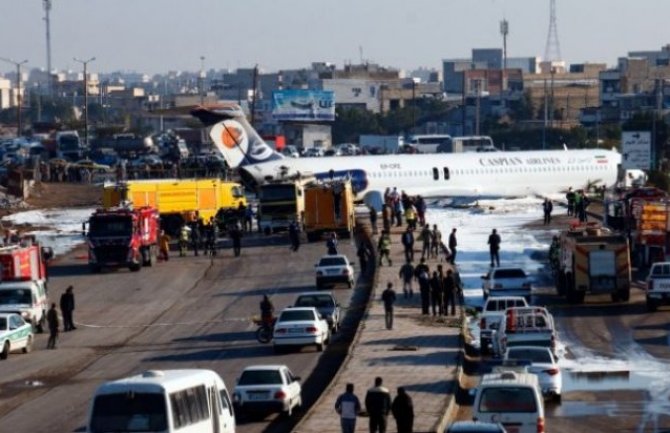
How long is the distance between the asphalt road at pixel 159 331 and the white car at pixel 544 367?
4.14 meters

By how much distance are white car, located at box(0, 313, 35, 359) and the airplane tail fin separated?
44.6 m

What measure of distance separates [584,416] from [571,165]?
56.3 metres

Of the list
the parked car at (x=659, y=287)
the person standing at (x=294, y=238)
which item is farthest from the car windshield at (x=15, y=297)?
the person standing at (x=294, y=238)

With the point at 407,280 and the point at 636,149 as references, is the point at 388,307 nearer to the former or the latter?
the point at 407,280

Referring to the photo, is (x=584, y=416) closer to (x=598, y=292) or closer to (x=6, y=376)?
(x=6, y=376)

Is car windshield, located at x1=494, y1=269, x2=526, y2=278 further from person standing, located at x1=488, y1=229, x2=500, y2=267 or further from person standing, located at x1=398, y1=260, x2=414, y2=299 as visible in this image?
person standing, located at x1=488, y1=229, x2=500, y2=267

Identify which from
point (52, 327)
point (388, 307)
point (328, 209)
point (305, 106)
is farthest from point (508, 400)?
point (305, 106)

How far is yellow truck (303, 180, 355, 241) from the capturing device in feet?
219

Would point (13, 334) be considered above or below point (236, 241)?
below

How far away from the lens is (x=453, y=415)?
29.0 metres

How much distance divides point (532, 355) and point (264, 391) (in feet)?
16.3

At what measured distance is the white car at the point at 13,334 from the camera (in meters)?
39.3

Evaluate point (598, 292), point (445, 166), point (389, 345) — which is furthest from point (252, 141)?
point (389, 345)

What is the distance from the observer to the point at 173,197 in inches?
2827
